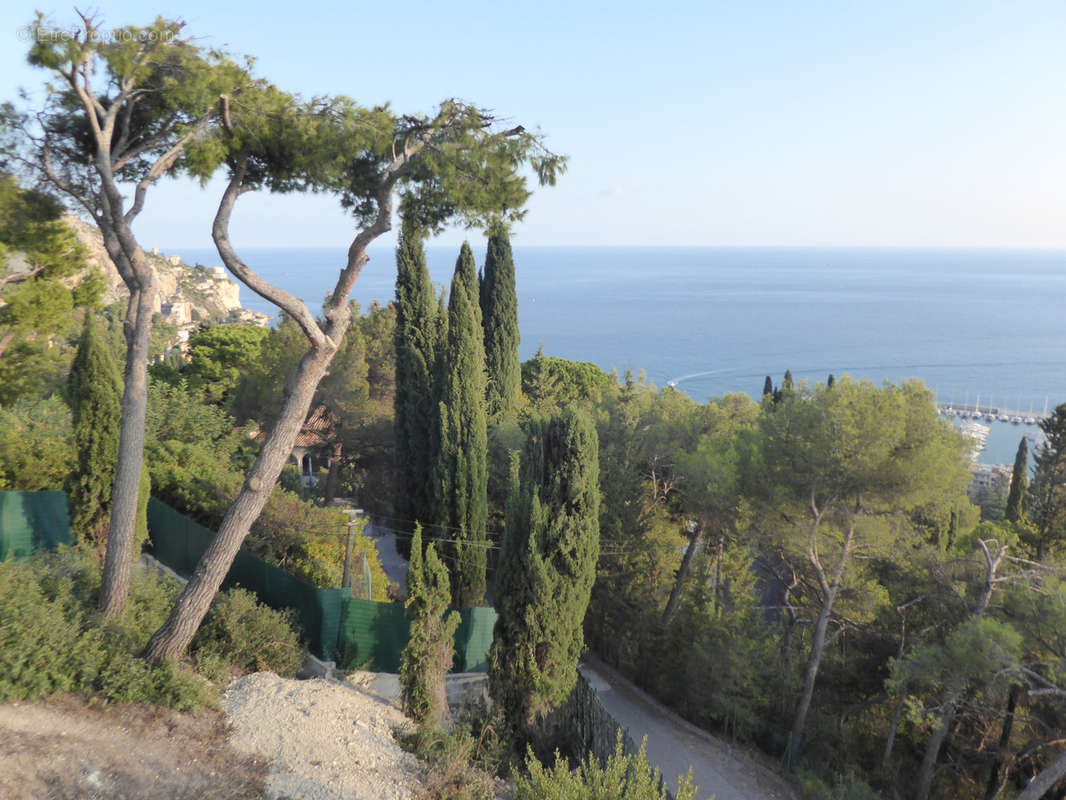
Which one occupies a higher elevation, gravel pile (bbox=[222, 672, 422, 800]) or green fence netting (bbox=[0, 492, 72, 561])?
green fence netting (bbox=[0, 492, 72, 561])

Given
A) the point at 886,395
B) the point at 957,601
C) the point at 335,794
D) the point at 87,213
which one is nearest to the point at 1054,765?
the point at 957,601

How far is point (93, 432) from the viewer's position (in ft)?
28.8

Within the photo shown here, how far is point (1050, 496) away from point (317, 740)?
17.1m

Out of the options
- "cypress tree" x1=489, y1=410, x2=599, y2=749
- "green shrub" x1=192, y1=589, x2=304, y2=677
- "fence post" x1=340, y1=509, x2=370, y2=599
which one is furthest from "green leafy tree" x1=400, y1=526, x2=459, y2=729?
"fence post" x1=340, y1=509, x2=370, y2=599

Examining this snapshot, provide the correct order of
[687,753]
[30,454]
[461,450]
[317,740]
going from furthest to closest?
[461,450] < [687,753] < [30,454] < [317,740]

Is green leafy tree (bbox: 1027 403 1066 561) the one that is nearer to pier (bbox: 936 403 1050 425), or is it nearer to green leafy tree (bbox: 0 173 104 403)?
green leafy tree (bbox: 0 173 104 403)

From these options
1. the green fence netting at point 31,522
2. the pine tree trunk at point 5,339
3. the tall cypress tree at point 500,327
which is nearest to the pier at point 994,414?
the tall cypress tree at point 500,327

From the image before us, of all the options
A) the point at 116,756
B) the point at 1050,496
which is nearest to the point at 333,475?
the point at 116,756

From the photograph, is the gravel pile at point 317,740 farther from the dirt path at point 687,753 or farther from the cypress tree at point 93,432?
the dirt path at point 687,753

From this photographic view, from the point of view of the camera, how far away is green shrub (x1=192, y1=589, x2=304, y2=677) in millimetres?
6707

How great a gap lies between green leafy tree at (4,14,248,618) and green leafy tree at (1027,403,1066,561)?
1640 cm

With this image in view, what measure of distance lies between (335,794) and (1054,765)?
25.8ft

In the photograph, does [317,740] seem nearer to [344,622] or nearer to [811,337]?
[344,622]

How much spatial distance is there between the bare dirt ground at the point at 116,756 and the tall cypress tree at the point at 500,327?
16101 millimetres
